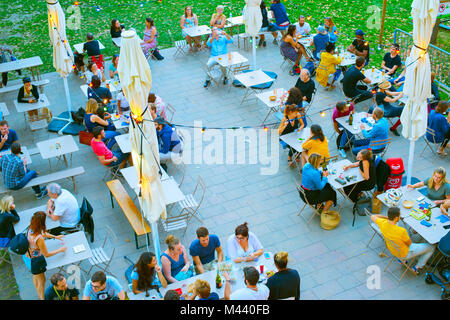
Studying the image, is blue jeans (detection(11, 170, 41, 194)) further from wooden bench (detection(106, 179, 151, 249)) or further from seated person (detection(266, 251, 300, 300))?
seated person (detection(266, 251, 300, 300))

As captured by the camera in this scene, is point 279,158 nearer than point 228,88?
Yes

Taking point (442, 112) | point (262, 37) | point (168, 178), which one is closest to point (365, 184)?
point (442, 112)

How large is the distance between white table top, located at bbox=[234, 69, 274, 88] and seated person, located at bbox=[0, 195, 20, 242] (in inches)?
245

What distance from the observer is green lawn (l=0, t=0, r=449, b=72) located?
1720 centimetres

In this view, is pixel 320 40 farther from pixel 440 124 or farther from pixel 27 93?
pixel 27 93

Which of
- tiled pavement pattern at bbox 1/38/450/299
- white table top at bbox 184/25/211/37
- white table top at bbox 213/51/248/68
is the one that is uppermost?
white table top at bbox 184/25/211/37

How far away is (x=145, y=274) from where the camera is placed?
7191mm

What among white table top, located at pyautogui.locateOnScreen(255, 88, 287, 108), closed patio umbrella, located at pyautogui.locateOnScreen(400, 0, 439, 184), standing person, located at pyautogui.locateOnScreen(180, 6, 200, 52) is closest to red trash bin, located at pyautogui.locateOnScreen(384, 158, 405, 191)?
closed patio umbrella, located at pyautogui.locateOnScreen(400, 0, 439, 184)

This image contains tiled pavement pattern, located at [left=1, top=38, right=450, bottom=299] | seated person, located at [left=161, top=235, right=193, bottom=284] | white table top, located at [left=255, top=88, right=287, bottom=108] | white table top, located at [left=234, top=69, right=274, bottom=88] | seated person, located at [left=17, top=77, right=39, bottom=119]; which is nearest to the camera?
seated person, located at [left=161, top=235, right=193, bottom=284]

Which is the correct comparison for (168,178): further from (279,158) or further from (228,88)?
(228,88)

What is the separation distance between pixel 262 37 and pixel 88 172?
7495mm

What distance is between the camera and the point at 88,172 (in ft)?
37.3

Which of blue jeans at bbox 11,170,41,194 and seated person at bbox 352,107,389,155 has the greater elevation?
seated person at bbox 352,107,389,155
